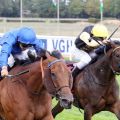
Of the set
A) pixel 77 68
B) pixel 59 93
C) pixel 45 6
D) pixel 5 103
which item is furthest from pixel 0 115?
pixel 45 6

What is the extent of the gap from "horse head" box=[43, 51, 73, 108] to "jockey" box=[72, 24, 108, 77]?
8.76 feet

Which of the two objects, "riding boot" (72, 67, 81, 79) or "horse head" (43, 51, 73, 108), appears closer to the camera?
"horse head" (43, 51, 73, 108)

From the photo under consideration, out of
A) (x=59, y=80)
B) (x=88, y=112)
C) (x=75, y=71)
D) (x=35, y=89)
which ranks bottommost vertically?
(x=88, y=112)

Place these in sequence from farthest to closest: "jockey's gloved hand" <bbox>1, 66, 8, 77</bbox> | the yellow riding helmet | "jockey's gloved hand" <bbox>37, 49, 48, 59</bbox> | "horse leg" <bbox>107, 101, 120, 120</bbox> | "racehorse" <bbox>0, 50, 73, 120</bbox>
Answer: the yellow riding helmet
"horse leg" <bbox>107, 101, 120, 120</bbox>
"jockey's gloved hand" <bbox>1, 66, 8, 77</bbox>
"jockey's gloved hand" <bbox>37, 49, 48, 59</bbox>
"racehorse" <bbox>0, 50, 73, 120</bbox>

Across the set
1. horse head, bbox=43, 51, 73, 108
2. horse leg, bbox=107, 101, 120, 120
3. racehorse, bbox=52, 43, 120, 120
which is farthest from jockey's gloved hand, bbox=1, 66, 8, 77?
horse leg, bbox=107, 101, 120, 120

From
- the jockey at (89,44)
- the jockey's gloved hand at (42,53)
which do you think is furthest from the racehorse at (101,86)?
the jockey's gloved hand at (42,53)

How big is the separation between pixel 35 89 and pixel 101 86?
2.34 meters

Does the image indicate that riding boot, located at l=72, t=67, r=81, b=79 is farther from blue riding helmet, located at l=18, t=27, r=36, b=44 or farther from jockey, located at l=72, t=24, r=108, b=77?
blue riding helmet, located at l=18, t=27, r=36, b=44

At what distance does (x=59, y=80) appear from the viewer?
16.2ft

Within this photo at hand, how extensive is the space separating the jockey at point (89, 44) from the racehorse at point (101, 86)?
228 millimetres

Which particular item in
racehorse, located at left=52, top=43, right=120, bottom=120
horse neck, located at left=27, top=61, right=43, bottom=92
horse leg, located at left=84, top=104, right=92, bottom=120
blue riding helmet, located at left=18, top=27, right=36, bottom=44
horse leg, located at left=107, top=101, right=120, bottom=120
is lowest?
horse leg, located at left=84, top=104, right=92, bottom=120

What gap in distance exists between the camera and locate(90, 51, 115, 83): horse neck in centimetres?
750

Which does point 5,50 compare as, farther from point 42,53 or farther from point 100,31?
point 100,31

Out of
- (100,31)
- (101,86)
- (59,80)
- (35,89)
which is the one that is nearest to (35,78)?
(35,89)
